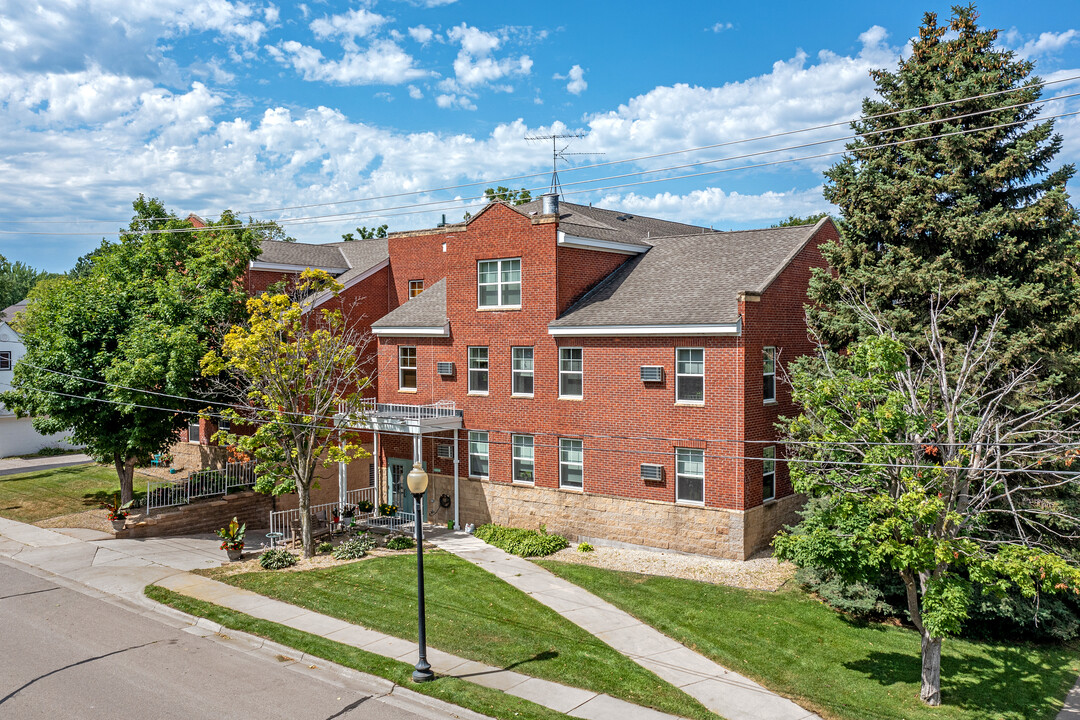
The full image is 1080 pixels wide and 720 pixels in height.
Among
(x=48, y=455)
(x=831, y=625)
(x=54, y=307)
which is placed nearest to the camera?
(x=831, y=625)

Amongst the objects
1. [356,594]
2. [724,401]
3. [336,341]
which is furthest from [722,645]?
[336,341]

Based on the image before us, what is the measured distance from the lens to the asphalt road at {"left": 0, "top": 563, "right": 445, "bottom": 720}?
12.1 m

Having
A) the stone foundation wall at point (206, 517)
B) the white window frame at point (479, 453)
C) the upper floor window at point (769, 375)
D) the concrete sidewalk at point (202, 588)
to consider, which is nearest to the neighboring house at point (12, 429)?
the concrete sidewalk at point (202, 588)

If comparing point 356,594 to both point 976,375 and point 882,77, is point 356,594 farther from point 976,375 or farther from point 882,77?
point 882,77

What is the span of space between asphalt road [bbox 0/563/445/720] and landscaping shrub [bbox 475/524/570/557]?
9190 mm

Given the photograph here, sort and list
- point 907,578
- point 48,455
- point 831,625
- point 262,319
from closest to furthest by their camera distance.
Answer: point 907,578 < point 831,625 < point 262,319 < point 48,455

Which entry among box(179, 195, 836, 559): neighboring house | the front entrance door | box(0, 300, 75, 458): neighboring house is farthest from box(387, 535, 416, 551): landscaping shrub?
box(0, 300, 75, 458): neighboring house

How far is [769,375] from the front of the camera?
21.9m

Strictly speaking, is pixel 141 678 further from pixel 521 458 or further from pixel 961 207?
pixel 961 207

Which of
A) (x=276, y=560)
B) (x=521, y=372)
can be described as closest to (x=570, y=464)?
(x=521, y=372)

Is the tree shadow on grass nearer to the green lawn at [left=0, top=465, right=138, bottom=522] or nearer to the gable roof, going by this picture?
the gable roof

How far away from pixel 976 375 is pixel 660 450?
8439 millimetres

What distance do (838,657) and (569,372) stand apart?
1139 centimetres

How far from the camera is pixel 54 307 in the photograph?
83.5 ft
